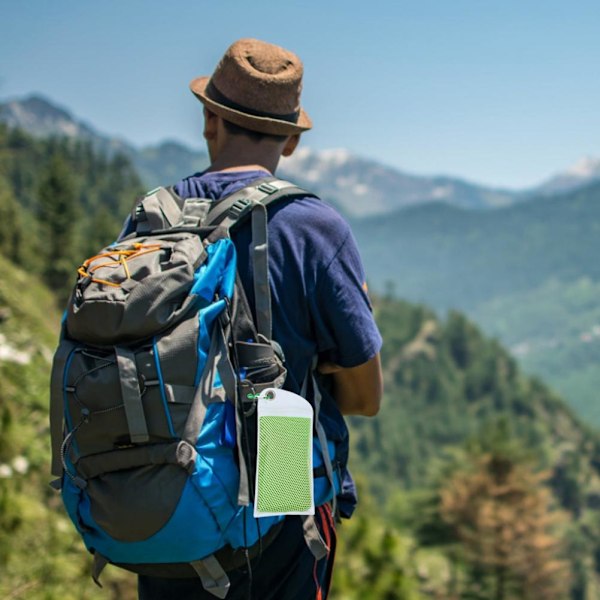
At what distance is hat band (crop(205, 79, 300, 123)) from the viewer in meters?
1.99

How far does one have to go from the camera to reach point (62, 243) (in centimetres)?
3922

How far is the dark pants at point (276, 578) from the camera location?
183cm

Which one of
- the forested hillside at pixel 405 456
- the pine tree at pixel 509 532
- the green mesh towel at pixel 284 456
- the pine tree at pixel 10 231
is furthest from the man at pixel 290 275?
the pine tree at pixel 10 231

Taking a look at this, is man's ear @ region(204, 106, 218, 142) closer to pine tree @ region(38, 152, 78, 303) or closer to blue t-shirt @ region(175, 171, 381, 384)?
blue t-shirt @ region(175, 171, 381, 384)

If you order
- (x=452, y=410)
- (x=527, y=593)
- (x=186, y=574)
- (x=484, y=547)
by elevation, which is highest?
(x=186, y=574)

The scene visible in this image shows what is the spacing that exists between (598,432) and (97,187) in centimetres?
7621

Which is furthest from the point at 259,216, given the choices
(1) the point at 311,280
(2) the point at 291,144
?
(2) the point at 291,144

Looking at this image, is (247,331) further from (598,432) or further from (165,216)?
(598,432)

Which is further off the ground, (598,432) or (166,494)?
(166,494)

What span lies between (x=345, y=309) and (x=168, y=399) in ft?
1.66

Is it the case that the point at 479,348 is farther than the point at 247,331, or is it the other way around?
the point at 479,348

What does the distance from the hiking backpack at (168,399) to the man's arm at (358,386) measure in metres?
0.27

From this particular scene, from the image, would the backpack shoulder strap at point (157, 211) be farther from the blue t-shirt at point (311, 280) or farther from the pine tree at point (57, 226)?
the pine tree at point (57, 226)

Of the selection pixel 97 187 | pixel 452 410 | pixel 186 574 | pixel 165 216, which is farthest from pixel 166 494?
pixel 452 410
